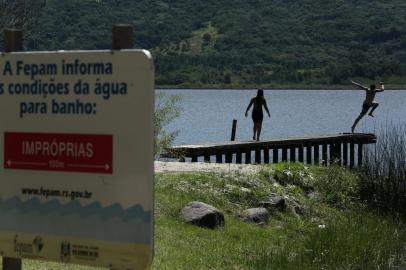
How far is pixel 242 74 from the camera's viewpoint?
123875 mm

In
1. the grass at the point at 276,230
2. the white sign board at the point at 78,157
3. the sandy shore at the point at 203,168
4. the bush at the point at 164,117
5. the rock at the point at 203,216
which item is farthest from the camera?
the bush at the point at 164,117

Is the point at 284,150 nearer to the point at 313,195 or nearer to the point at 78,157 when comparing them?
the point at 313,195

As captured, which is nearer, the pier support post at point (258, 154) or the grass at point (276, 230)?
the grass at point (276, 230)

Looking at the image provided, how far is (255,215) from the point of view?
13586 mm

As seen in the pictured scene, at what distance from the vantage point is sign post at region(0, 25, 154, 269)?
15.7 ft

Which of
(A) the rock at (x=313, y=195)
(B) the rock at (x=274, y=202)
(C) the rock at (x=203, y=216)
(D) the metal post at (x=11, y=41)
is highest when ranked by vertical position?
(D) the metal post at (x=11, y=41)

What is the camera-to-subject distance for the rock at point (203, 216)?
11.9 meters

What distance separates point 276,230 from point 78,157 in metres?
8.55

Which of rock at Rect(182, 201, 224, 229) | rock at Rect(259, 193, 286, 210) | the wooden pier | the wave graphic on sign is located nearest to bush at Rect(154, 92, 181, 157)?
the wooden pier

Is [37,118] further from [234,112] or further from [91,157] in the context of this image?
[234,112]

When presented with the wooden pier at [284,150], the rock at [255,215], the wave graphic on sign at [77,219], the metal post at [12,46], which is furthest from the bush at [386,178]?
the wave graphic on sign at [77,219]

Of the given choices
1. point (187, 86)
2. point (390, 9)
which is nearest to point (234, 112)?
point (187, 86)

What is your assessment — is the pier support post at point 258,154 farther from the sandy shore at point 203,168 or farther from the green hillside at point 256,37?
the green hillside at point 256,37

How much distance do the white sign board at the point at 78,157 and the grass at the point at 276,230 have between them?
3074 millimetres
